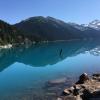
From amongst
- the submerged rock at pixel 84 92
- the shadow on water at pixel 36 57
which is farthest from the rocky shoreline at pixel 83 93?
the shadow on water at pixel 36 57

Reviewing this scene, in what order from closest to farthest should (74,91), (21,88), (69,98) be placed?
(69,98), (74,91), (21,88)

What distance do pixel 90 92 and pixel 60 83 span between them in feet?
44.5

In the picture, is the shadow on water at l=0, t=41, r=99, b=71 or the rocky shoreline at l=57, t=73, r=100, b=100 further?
the shadow on water at l=0, t=41, r=99, b=71

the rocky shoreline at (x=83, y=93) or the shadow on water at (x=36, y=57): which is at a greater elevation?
the shadow on water at (x=36, y=57)

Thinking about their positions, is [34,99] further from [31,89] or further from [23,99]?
[31,89]

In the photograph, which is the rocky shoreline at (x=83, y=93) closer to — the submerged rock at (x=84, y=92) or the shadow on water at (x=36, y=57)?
the submerged rock at (x=84, y=92)

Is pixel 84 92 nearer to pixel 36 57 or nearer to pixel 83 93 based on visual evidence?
pixel 83 93

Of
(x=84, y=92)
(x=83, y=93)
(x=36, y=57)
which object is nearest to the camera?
(x=83, y=93)

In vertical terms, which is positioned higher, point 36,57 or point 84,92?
point 36,57

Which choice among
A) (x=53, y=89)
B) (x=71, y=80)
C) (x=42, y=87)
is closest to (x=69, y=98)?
(x=53, y=89)

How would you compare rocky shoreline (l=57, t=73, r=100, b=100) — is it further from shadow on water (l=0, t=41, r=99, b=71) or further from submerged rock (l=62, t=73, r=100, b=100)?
shadow on water (l=0, t=41, r=99, b=71)

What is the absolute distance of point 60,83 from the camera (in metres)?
41.2

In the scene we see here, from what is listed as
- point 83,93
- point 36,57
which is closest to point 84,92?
point 83,93

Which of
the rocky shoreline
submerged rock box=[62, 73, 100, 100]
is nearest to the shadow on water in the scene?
submerged rock box=[62, 73, 100, 100]
